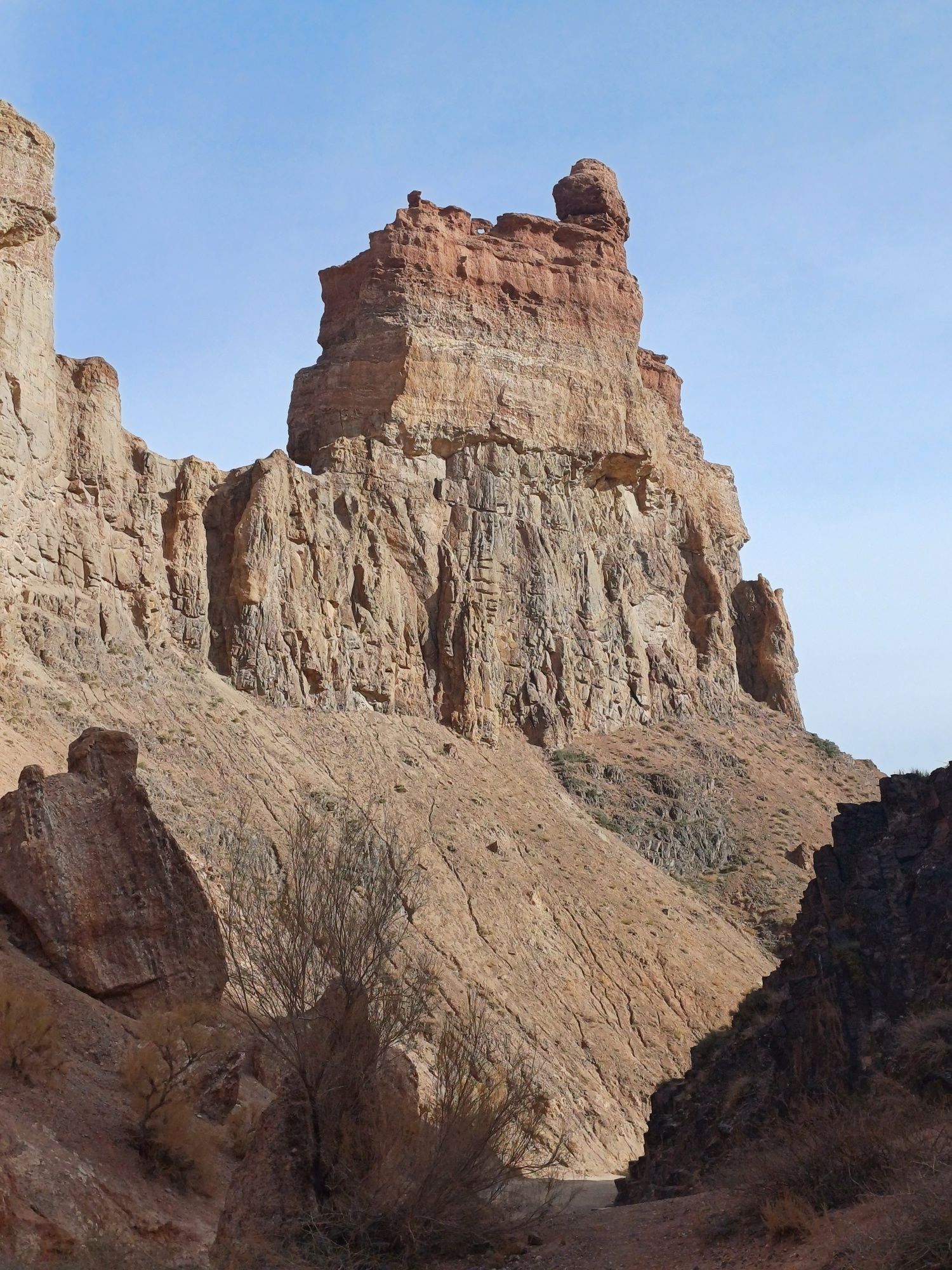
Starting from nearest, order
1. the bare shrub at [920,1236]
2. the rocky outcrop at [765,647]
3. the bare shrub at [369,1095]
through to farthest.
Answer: the bare shrub at [920,1236] → the bare shrub at [369,1095] → the rocky outcrop at [765,647]

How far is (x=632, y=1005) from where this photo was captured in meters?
45.7

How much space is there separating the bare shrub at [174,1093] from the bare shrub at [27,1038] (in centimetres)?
119

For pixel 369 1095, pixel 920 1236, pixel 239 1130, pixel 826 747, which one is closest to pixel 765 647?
pixel 826 747

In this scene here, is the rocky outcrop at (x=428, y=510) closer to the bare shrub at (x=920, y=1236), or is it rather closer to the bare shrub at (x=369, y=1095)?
the bare shrub at (x=369, y=1095)


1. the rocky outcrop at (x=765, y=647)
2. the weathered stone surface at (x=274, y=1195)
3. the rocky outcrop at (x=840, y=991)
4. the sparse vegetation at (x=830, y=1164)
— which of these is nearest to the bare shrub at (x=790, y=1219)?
the sparse vegetation at (x=830, y=1164)

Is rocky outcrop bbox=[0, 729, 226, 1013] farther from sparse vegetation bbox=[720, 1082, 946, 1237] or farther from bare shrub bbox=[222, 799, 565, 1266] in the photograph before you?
sparse vegetation bbox=[720, 1082, 946, 1237]

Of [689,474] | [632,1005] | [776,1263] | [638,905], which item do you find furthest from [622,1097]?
[689,474]

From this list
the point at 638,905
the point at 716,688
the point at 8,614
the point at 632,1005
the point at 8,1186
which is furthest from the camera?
the point at 716,688

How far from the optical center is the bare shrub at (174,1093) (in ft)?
63.4

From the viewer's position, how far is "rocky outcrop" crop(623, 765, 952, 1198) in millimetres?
23109

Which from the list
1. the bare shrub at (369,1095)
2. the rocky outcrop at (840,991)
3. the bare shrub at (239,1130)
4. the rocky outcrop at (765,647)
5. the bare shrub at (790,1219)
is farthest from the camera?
the rocky outcrop at (765,647)

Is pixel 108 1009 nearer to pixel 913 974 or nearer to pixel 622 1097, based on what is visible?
pixel 913 974

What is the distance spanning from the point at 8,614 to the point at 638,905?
22.7 metres

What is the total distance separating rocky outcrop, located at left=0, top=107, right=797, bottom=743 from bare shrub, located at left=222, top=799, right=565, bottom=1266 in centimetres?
2410
